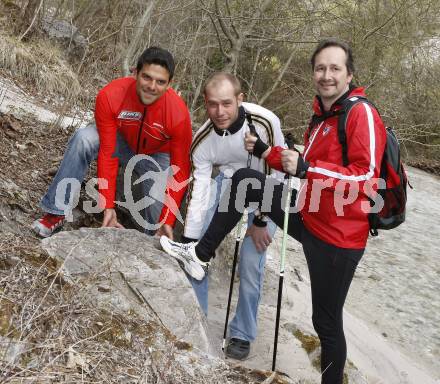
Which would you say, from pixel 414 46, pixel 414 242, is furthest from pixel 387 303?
pixel 414 46

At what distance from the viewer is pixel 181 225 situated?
4.83 m

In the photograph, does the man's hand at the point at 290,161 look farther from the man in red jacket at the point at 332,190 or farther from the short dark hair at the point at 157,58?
the short dark hair at the point at 157,58

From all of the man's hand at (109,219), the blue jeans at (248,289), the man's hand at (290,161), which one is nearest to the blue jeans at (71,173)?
the man's hand at (109,219)

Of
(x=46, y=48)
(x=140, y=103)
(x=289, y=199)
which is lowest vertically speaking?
(x=289, y=199)

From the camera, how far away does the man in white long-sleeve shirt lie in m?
3.67

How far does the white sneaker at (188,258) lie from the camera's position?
365 centimetres

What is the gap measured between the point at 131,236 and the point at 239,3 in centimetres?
703

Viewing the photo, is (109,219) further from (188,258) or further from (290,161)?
(290,161)

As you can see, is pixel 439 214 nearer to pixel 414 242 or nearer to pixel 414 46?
pixel 414 242

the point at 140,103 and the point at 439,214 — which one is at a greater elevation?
the point at 140,103

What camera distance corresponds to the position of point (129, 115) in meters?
4.39

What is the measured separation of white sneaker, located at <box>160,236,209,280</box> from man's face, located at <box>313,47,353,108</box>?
4.55 ft

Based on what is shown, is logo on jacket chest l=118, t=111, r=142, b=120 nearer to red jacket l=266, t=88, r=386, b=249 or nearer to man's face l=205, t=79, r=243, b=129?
man's face l=205, t=79, r=243, b=129

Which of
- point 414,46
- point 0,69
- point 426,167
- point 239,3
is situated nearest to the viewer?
point 0,69
